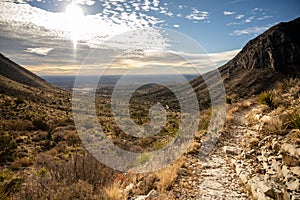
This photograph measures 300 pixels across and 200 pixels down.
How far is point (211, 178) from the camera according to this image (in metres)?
5.36

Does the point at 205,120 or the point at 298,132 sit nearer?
the point at 298,132

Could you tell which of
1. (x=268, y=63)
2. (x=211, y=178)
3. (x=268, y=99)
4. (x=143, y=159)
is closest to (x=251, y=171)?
(x=211, y=178)

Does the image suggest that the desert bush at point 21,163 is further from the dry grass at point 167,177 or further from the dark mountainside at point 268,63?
the dark mountainside at point 268,63

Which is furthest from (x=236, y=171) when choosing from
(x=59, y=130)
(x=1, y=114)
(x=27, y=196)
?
(x=1, y=114)

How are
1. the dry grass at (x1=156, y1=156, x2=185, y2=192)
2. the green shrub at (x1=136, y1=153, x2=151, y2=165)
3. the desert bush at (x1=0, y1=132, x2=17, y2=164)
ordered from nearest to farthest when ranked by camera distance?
1. the dry grass at (x1=156, y1=156, x2=185, y2=192)
2. the green shrub at (x1=136, y1=153, x2=151, y2=165)
3. the desert bush at (x1=0, y1=132, x2=17, y2=164)

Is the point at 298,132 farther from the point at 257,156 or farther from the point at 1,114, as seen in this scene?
the point at 1,114

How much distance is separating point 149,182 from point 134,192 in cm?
43

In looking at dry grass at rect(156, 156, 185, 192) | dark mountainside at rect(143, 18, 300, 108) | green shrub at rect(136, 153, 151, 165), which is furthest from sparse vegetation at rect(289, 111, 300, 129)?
dark mountainside at rect(143, 18, 300, 108)

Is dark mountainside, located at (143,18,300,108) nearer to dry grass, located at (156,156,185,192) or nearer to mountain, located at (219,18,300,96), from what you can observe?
mountain, located at (219,18,300,96)

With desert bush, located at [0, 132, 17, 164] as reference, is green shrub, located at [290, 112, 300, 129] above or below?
above

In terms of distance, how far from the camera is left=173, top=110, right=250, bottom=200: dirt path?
179 inches

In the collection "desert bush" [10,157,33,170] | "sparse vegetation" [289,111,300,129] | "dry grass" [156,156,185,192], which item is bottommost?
"desert bush" [10,157,33,170]

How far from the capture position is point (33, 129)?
71.7ft

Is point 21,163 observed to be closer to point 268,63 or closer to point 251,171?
point 251,171
